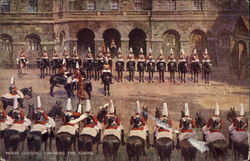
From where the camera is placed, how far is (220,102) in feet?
35.2

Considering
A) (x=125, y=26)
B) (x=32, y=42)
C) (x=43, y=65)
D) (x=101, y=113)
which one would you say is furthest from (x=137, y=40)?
(x=32, y=42)

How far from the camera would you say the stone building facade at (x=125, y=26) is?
35.9ft

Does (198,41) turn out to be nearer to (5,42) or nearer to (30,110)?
(30,110)

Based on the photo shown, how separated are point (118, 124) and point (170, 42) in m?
2.57

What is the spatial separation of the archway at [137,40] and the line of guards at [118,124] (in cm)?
159

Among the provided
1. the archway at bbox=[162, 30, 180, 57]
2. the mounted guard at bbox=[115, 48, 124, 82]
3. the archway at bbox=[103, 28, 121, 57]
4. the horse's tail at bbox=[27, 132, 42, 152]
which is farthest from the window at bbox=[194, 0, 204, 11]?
the horse's tail at bbox=[27, 132, 42, 152]

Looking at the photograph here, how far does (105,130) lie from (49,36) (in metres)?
Answer: 2.85

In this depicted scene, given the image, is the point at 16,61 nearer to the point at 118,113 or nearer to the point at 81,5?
the point at 81,5

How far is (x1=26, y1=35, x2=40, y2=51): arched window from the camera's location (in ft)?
36.8

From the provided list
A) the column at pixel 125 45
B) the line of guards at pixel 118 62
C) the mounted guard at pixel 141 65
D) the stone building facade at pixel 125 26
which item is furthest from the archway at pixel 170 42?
the column at pixel 125 45

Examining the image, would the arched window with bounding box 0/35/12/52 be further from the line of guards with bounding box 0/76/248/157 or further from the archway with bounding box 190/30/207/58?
the archway with bounding box 190/30/207/58

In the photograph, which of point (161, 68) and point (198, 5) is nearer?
point (198, 5)

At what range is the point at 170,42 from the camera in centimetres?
1138

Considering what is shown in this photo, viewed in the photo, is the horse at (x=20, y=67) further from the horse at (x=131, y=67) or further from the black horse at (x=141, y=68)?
the black horse at (x=141, y=68)
